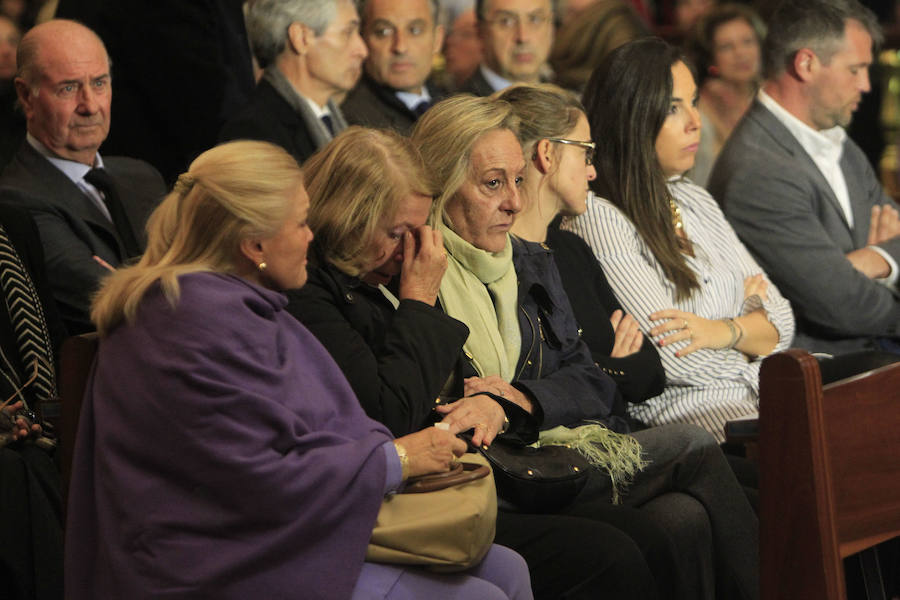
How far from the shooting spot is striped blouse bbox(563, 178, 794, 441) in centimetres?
357

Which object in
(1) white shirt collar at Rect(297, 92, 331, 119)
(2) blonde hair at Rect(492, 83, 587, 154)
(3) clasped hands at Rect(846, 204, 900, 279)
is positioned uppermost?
(2) blonde hair at Rect(492, 83, 587, 154)

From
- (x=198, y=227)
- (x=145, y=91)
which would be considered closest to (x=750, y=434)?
(x=198, y=227)

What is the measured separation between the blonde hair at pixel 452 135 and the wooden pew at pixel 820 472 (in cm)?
106

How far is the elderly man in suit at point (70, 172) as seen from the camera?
3.32 metres

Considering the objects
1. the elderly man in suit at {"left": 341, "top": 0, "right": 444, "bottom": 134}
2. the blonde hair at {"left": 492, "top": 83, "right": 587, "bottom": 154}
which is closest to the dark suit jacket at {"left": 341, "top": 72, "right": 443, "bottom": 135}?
the elderly man in suit at {"left": 341, "top": 0, "right": 444, "bottom": 134}

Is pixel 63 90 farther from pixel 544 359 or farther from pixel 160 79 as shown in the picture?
pixel 544 359

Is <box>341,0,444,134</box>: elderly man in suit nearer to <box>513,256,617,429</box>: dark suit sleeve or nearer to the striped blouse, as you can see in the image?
the striped blouse

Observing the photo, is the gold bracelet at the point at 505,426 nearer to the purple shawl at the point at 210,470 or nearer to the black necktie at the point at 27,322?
the purple shawl at the point at 210,470

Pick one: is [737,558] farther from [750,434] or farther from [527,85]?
[527,85]

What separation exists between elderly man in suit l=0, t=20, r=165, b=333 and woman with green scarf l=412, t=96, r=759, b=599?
0.94 m

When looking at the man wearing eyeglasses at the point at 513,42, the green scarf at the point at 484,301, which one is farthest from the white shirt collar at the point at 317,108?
the green scarf at the point at 484,301

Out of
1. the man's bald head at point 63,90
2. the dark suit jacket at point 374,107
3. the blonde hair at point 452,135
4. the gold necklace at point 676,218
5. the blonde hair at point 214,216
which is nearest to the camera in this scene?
the blonde hair at point 214,216

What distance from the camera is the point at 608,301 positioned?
3547 mm

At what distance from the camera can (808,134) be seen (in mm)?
4508
